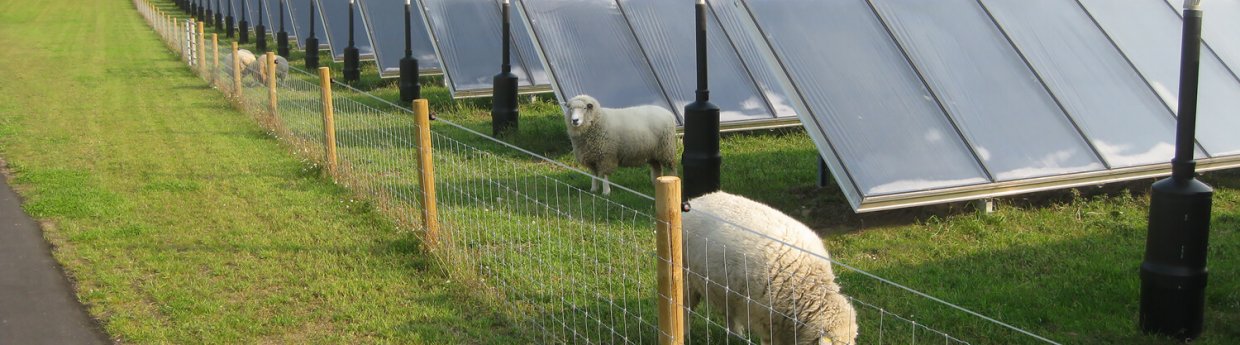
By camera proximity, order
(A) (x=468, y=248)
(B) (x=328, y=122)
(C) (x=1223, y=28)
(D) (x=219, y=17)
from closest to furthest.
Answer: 1. (A) (x=468, y=248)
2. (C) (x=1223, y=28)
3. (B) (x=328, y=122)
4. (D) (x=219, y=17)

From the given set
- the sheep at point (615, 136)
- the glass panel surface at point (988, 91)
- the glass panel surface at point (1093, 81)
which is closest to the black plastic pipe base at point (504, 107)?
the sheep at point (615, 136)

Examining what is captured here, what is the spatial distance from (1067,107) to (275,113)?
8982 millimetres

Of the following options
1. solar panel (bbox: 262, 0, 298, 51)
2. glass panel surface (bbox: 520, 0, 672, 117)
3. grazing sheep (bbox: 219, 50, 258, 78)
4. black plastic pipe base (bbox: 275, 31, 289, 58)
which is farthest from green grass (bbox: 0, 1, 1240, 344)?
solar panel (bbox: 262, 0, 298, 51)

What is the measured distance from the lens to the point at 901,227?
25.5 feet

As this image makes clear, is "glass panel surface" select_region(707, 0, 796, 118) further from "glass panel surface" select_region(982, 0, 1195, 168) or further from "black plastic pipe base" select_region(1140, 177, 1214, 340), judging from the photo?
"black plastic pipe base" select_region(1140, 177, 1214, 340)

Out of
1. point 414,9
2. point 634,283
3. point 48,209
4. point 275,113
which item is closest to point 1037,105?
point 634,283

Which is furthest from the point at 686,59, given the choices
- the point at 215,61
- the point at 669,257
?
the point at 215,61

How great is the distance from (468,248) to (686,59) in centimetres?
558

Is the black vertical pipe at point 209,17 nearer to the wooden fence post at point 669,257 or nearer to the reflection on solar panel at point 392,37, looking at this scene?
the reflection on solar panel at point 392,37

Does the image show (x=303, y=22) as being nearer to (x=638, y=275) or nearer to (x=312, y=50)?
(x=312, y=50)

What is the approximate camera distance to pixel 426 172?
7.24 m

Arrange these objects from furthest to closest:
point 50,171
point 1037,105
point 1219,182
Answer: point 50,171, point 1219,182, point 1037,105

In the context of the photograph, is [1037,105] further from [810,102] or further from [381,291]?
[381,291]

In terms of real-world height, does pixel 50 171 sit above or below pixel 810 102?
below
